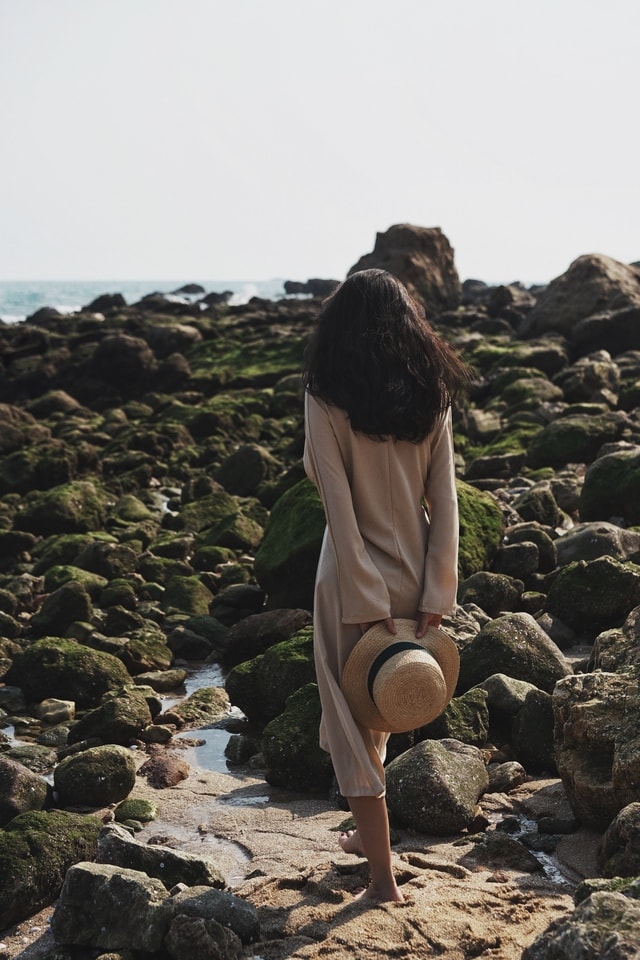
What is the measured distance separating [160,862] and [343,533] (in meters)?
1.55

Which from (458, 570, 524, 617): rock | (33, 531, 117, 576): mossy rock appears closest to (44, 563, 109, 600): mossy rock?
(33, 531, 117, 576): mossy rock

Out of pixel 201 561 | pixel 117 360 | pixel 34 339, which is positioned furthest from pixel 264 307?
pixel 201 561

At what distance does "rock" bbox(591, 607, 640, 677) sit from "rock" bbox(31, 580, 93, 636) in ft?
16.5

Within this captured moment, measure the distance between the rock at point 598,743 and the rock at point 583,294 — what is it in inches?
752

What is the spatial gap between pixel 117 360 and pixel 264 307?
21.6 m

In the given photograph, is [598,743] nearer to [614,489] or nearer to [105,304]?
[614,489]

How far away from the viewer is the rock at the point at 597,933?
115 inches

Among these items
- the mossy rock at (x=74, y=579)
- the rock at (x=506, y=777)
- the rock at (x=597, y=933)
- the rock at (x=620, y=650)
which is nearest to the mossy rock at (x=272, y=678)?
the rock at (x=506, y=777)

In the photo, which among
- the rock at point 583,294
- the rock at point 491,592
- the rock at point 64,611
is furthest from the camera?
the rock at point 583,294

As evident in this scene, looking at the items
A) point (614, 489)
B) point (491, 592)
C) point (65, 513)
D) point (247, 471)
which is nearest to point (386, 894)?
point (491, 592)

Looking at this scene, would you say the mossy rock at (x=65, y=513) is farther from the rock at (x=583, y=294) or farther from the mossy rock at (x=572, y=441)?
the rock at (x=583, y=294)

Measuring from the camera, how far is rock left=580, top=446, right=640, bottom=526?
1000 cm

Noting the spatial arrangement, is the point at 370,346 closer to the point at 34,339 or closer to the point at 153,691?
the point at 153,691

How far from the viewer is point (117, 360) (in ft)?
81.9
